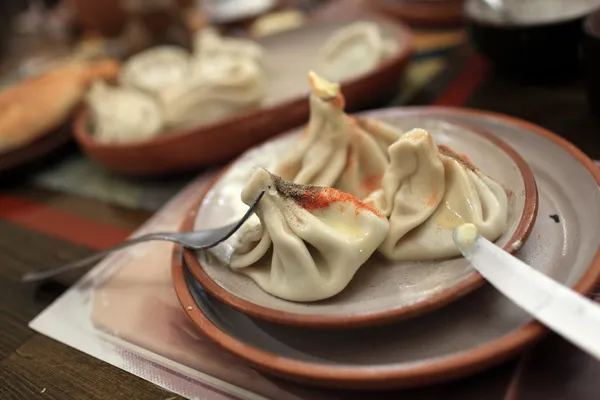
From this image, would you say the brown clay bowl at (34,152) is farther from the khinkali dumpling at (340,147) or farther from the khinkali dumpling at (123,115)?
the khinkali dumpling at (340,147)

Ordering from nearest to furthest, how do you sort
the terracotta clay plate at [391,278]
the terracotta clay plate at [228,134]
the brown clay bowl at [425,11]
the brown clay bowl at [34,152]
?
1. the terracotta clay plate at [391,278]
2. the terracotta clay plate at [228,134]
3. the brown clay bowl at [34,152]
4. the brown clay bowl at [425,11]

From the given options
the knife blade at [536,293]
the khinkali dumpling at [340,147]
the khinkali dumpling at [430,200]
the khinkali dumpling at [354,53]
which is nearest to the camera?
the knife blade at [536,293]

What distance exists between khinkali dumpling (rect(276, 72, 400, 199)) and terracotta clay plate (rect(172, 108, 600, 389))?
297 mm

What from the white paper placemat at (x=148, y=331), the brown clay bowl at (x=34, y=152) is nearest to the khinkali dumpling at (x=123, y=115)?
the brown clay bowl at (x=34, y=152)

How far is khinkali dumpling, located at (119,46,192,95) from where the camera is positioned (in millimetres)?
1720

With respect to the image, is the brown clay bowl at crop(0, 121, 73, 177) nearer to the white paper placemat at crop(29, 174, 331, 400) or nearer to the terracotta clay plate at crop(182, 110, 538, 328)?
the white paper placemat at crop(29, 174, 331, 400)

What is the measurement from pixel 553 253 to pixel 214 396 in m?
0.57

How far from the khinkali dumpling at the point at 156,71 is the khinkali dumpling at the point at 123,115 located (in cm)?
4

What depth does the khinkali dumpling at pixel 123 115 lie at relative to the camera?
4.98ft

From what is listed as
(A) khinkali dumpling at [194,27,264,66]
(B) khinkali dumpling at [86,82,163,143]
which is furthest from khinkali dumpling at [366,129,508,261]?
(A) khinkali dumpling at [194,27,264,66]

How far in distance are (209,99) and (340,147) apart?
59cm

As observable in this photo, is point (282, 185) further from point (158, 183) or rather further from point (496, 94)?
point (496, 94)

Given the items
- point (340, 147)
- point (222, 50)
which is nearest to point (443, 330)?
point (340, 147)

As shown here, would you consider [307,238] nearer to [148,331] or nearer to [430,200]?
[430,200]
